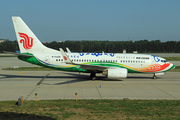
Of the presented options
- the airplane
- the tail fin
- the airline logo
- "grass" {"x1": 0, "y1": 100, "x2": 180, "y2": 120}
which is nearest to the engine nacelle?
the airplane

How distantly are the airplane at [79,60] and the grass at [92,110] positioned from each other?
11.0m

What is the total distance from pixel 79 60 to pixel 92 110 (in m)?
14.2

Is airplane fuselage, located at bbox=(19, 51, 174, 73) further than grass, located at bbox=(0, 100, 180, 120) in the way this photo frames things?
Yes

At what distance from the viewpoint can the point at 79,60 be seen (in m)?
26.8

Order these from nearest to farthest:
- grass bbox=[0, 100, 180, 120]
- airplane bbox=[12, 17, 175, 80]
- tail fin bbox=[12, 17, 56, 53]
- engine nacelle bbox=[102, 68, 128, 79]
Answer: grass bbox=[0, 100, 180, 120]
engine nacelle bbox=[102, 68, 128, 79]
airplane bbox=[12, 17, 175, 80]
tail fin bbox=[12, 17, 56, 53]

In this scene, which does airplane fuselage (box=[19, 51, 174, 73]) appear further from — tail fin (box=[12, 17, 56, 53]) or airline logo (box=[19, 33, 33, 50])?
airline logo (box=[19, 33, 33, 50])

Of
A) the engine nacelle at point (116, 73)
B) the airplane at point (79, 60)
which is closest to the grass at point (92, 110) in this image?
the engine nacelle at point (116, 73)

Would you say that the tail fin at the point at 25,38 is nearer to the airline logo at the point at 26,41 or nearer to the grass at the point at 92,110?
the airline logo at the point at 26,41

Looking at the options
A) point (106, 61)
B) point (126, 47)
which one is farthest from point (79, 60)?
point (126, 47)

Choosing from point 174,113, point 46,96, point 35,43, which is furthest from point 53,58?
point 174,113

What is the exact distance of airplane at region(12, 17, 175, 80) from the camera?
86.2 ft

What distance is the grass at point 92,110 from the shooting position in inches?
469

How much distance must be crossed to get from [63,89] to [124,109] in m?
9.22

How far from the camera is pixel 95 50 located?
4877 inches
